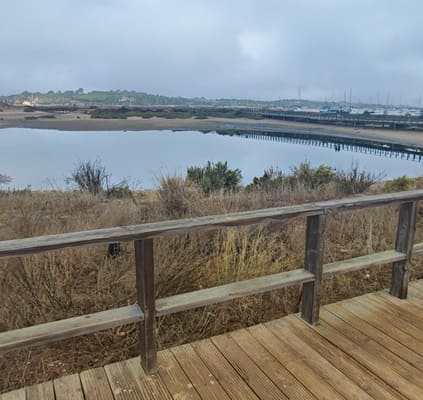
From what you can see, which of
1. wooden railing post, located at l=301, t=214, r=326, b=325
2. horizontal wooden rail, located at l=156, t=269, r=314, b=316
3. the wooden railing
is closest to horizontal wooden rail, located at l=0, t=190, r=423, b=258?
the wooden railing

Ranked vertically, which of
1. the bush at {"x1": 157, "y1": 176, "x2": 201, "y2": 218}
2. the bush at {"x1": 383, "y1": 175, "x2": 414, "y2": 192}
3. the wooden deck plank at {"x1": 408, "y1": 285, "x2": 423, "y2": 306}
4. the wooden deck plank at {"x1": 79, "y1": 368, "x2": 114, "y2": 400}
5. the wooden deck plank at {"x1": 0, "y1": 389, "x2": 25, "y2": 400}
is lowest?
the bush at {"x1": 383, "y1": 175, "x2": 414, "y2": 192}

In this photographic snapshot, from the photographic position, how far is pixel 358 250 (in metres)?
4.47

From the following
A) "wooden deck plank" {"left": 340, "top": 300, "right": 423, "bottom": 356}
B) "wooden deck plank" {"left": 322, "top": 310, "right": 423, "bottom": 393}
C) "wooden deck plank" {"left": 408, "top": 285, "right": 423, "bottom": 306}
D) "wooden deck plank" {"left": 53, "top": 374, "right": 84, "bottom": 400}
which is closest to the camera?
"wooden deck plank" {"left": 53, "top": 374, "right": 84, "bottom": 400}

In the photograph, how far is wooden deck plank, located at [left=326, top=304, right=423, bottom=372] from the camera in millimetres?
2457

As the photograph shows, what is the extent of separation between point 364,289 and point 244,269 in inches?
50.1

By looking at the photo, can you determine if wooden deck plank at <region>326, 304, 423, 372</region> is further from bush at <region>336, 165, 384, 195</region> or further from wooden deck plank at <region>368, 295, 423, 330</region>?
bush at <region>336, 165, 384, 195</region>

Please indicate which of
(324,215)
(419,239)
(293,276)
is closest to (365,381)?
(293,276)

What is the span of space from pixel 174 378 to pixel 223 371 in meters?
0.29

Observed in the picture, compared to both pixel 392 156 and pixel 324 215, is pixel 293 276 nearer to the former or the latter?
pixel 324 215

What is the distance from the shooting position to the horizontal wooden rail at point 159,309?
203 centimetres

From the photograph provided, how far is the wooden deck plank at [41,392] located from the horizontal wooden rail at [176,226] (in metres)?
0.82

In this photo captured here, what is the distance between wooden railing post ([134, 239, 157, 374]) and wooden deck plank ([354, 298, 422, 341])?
1646 millimetres

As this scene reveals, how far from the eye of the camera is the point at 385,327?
2.83 m

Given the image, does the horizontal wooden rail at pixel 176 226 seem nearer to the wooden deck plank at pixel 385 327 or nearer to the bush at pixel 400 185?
the wooden deck plank at pixel 385 327
